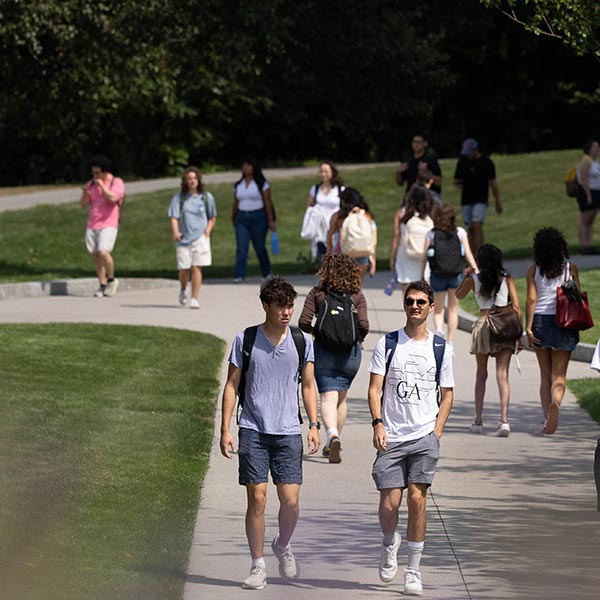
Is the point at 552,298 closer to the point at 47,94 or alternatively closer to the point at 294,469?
the point at 294,469

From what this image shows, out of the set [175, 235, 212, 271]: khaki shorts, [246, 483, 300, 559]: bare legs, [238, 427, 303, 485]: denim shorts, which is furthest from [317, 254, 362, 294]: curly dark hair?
[175, 235, 212, 271]: khaki shorts

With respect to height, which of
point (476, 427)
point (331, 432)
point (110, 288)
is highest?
point (331, 432)

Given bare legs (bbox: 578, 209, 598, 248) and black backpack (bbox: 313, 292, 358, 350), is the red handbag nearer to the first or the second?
black backpack (bbox: 313, 292, 358, 350)

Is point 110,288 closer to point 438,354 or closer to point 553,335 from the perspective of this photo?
point 553,335

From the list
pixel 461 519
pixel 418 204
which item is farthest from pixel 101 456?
pixel 418 204

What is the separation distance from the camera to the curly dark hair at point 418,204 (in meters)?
16.3

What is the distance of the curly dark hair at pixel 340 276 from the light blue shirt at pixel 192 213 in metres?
8.98

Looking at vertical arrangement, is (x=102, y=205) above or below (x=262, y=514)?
above

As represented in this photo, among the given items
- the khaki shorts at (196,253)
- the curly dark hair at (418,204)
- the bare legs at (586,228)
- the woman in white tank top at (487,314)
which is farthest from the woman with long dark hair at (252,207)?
the woman in white tank top at (487,314)

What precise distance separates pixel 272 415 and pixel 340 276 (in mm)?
2624

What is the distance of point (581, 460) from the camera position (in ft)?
35.7

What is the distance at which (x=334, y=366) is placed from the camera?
10.6 metres

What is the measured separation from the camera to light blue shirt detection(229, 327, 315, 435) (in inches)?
309

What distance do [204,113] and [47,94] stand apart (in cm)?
1929
